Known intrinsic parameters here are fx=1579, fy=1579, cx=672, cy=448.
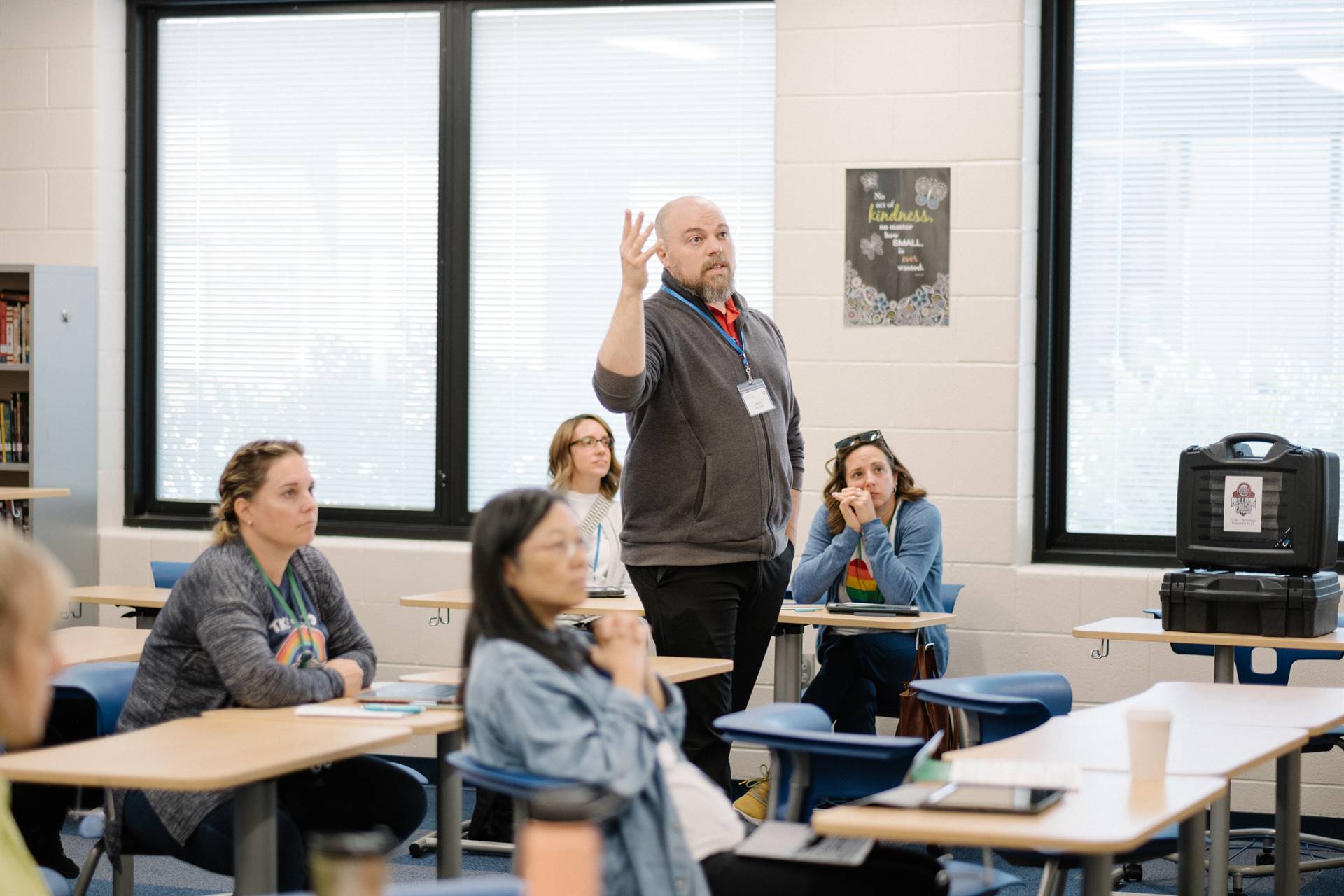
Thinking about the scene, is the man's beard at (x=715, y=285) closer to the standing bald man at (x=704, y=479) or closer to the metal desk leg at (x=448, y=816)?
the standing bald man at (x=704, y=479)

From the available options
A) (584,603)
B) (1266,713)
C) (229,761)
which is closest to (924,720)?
(584,603)

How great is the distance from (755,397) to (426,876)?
1.81m

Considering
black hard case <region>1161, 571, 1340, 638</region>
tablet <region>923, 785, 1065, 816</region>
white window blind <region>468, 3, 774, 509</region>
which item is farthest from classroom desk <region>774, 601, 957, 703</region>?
tablet <region>923, 785, 1065, 816</region>

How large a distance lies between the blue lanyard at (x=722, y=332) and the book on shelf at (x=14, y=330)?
131 inches

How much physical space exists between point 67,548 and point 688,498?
3.49 metres

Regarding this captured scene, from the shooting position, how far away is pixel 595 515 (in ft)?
17.2

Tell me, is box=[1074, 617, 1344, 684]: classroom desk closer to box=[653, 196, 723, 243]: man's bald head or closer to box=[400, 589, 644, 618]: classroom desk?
box=[400, 589, 644, 618]: classroom desk

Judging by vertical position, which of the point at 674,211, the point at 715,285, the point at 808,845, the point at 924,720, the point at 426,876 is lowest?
the point at 426,876

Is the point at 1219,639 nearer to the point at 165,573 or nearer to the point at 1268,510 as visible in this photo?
the point at 1268,510

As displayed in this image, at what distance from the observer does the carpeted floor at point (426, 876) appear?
14.5ft

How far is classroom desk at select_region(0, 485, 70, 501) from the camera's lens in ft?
18.4

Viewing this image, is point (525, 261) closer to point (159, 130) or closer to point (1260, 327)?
point (159, 130)

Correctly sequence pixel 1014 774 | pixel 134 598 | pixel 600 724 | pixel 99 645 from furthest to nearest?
pixel 134 598 < pixel 99 645 < pixel 600 724 < pixel 1014 774

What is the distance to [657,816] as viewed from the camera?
7.72ft
